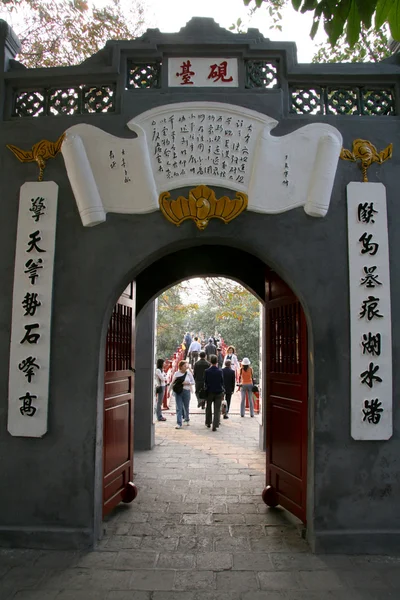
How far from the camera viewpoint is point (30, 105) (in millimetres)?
4152

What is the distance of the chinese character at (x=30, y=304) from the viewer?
3846 millimetres

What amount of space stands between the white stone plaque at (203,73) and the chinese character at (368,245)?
5.58 feet

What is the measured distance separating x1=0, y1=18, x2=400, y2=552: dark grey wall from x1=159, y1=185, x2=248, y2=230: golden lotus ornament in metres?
0.08

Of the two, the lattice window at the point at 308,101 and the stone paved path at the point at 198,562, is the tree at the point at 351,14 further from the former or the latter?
the stone paved path at the point at 198,562

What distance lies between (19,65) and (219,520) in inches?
175

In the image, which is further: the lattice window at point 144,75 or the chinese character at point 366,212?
the lattice window at point 144,75

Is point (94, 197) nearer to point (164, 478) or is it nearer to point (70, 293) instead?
point (70, 293)

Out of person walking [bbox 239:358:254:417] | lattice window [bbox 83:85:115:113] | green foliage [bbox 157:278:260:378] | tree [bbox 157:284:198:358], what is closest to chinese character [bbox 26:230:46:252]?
lattice window [bbox 83:85:115:113]

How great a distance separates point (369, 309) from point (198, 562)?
232cm

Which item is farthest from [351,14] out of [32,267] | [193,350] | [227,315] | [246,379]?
[193,350]

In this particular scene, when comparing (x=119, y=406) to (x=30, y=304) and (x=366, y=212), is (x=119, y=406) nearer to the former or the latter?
(x=30, y=304)

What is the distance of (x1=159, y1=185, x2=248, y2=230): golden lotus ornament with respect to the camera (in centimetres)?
388

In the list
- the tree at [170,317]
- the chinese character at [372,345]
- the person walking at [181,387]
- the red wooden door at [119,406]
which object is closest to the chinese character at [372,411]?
the chinese character at [372,345]

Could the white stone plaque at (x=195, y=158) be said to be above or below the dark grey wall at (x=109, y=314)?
above
